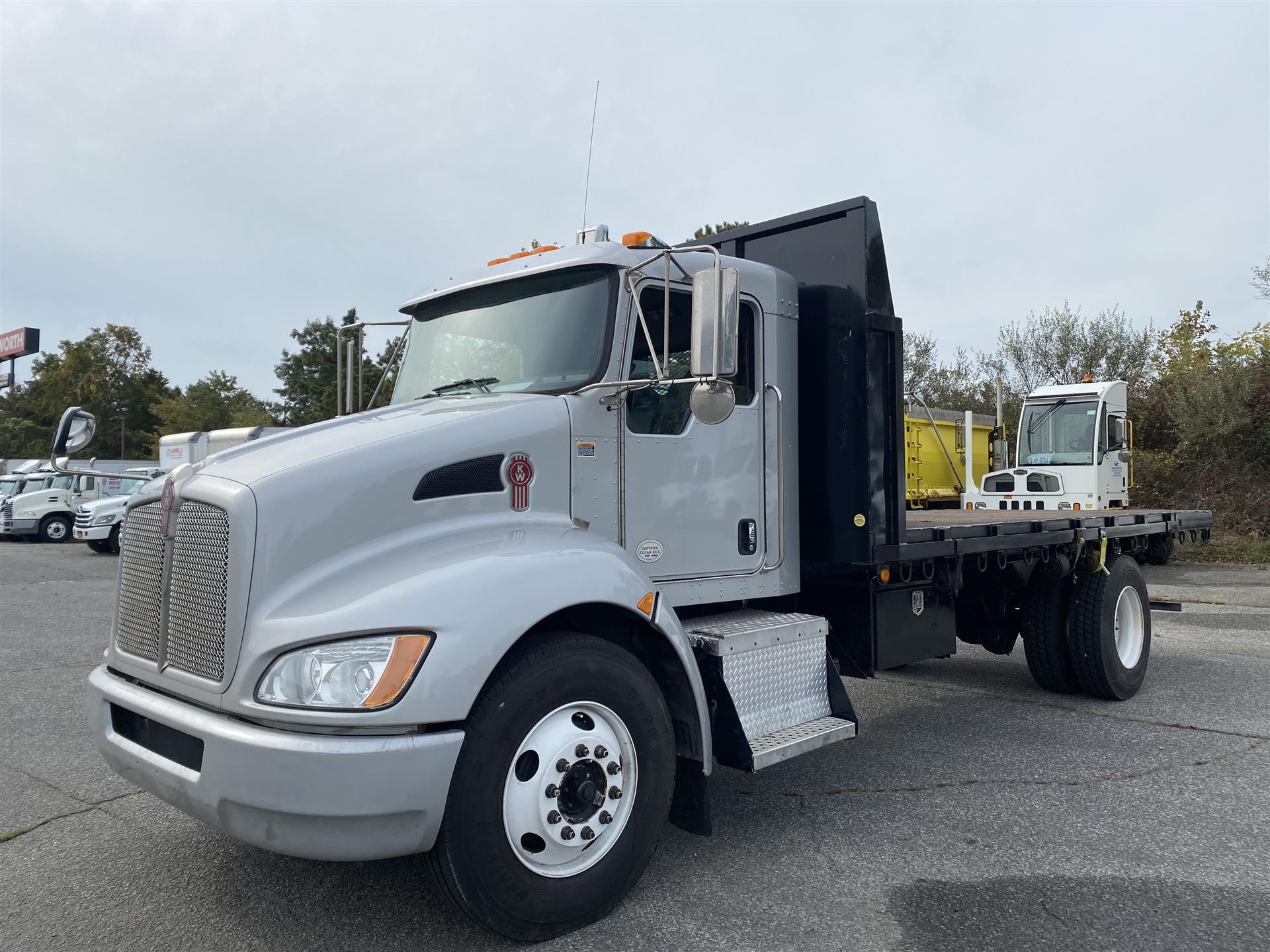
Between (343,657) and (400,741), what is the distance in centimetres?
31

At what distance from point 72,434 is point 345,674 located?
229 cm

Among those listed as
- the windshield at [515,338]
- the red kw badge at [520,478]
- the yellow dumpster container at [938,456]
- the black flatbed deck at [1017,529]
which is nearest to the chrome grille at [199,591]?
the red kw badge at [520,478]

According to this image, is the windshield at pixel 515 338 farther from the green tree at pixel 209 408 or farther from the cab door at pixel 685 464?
the green tree at pixel 209 408

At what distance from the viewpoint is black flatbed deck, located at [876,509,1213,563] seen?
5.08 metres

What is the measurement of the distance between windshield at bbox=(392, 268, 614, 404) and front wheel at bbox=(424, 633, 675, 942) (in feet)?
4.02

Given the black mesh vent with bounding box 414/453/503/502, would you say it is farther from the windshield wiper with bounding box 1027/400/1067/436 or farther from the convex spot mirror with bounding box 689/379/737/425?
the windshield wiper with bounding box 1027/400/1067/436

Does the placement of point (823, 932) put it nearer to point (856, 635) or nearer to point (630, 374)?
point (856, 635)

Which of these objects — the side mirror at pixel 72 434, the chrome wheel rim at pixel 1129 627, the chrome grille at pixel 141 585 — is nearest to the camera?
the chrome grille at pixel 141 585

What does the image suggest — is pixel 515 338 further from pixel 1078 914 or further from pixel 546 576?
pixel 1078 914

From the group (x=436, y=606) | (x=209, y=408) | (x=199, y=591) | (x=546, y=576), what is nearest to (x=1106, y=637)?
(x=546, y=576)

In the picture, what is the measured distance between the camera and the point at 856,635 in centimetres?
497

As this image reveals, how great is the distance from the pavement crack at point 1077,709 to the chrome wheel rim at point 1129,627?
0.64 meters

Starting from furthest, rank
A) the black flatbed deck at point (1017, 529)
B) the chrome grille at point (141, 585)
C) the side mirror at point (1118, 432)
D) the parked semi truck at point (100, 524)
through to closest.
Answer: the parked semi truck at point (100, 524) < the side mirror at point (1118, 432) < the black flatbed deck at point (1017, 529) < the chrome grille at point (141, 585)

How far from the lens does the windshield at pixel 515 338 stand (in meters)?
3.96
